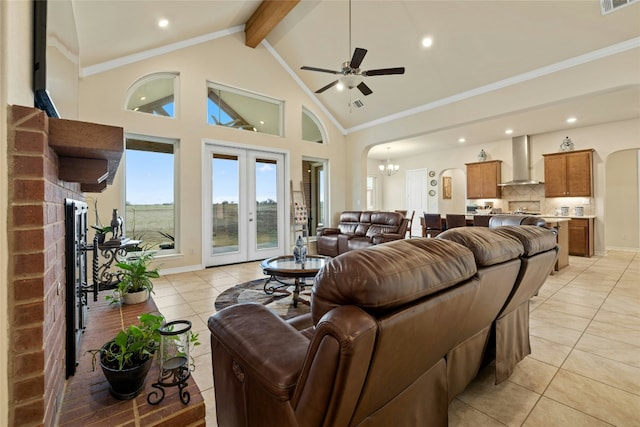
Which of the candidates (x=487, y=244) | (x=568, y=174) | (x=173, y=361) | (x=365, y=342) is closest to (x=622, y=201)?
(x=568, y=174)

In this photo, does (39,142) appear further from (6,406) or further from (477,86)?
(477,86)

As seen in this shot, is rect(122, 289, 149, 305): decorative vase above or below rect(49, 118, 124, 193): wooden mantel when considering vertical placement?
below

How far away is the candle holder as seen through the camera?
51.6 inches

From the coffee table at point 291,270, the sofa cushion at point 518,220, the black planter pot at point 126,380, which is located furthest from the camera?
the sofa cushion at point 518,220

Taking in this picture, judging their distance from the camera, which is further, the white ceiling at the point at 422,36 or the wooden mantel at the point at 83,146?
the white ceiling at the point at 422,36

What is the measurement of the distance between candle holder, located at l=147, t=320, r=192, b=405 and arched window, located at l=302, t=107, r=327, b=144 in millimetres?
6021

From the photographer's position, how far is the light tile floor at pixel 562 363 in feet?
5.23

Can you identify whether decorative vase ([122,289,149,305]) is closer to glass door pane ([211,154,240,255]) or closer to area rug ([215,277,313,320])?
area rug ([215,277,313,320])

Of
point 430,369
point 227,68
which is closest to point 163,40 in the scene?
point 227,68

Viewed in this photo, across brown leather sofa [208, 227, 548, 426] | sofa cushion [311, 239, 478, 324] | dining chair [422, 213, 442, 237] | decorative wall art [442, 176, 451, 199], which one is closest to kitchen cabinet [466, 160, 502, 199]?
decorative wall art [442, 176, 451, 199]

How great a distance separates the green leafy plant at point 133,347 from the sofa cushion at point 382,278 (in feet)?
3.11

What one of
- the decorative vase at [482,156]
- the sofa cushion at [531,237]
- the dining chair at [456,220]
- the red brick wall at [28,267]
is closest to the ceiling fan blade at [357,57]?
the sofa cushion at [531,237]

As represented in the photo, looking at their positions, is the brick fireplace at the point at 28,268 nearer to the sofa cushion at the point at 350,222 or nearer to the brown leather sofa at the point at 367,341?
the brown leather sofa at the point at 367,341

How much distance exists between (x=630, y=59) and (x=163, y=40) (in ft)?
21.1
